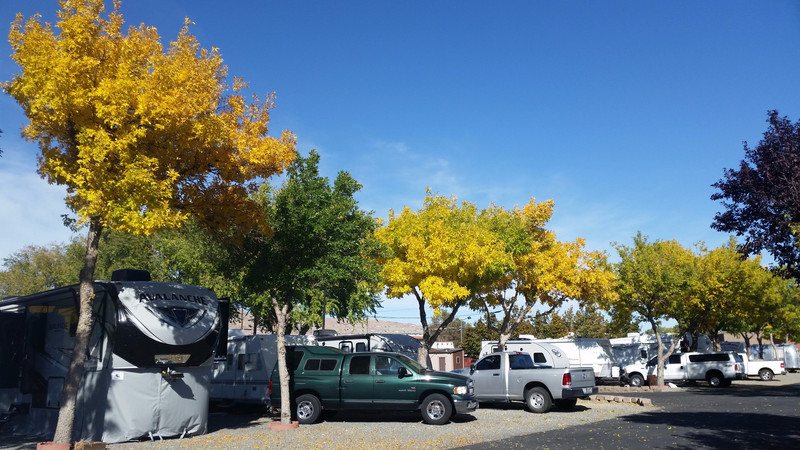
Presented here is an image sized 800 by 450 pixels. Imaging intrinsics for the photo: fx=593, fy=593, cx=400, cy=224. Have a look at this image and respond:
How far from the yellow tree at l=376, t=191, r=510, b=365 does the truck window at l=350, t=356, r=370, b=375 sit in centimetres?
644

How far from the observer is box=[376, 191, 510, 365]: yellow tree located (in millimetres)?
22125

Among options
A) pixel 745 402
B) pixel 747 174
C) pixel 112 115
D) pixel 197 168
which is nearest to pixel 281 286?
pixel 197 168

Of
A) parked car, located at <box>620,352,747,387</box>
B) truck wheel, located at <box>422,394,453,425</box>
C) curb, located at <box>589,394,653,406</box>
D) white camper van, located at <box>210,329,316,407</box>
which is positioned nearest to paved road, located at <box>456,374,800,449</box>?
curb, located at <box>589,394,653,406</box>

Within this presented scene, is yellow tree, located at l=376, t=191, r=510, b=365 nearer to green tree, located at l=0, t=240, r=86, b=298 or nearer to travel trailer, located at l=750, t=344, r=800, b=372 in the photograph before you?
green tree, located at l=0, t=240, r=86, b=298

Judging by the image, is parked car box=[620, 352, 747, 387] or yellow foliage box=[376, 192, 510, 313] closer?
yellow foliage box=[376, 192, 510, 313]

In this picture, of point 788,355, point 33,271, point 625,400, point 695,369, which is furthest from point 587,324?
point 33,271

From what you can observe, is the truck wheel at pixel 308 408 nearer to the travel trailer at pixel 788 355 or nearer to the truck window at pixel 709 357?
the truck window at pixel 709 357

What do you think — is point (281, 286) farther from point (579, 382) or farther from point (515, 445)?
point (579, 382)

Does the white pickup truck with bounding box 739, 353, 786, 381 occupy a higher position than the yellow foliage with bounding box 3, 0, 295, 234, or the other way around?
the yellow foliage with bounding box 3, 0, 295, 234

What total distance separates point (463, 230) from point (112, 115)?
1507 cm

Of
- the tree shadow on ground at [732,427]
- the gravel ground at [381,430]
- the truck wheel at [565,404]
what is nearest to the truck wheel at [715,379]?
the gravel ground at [381,430]

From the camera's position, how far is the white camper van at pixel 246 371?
18.8m

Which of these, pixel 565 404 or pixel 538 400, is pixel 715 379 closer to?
pixel 565 404

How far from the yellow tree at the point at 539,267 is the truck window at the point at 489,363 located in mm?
7416
